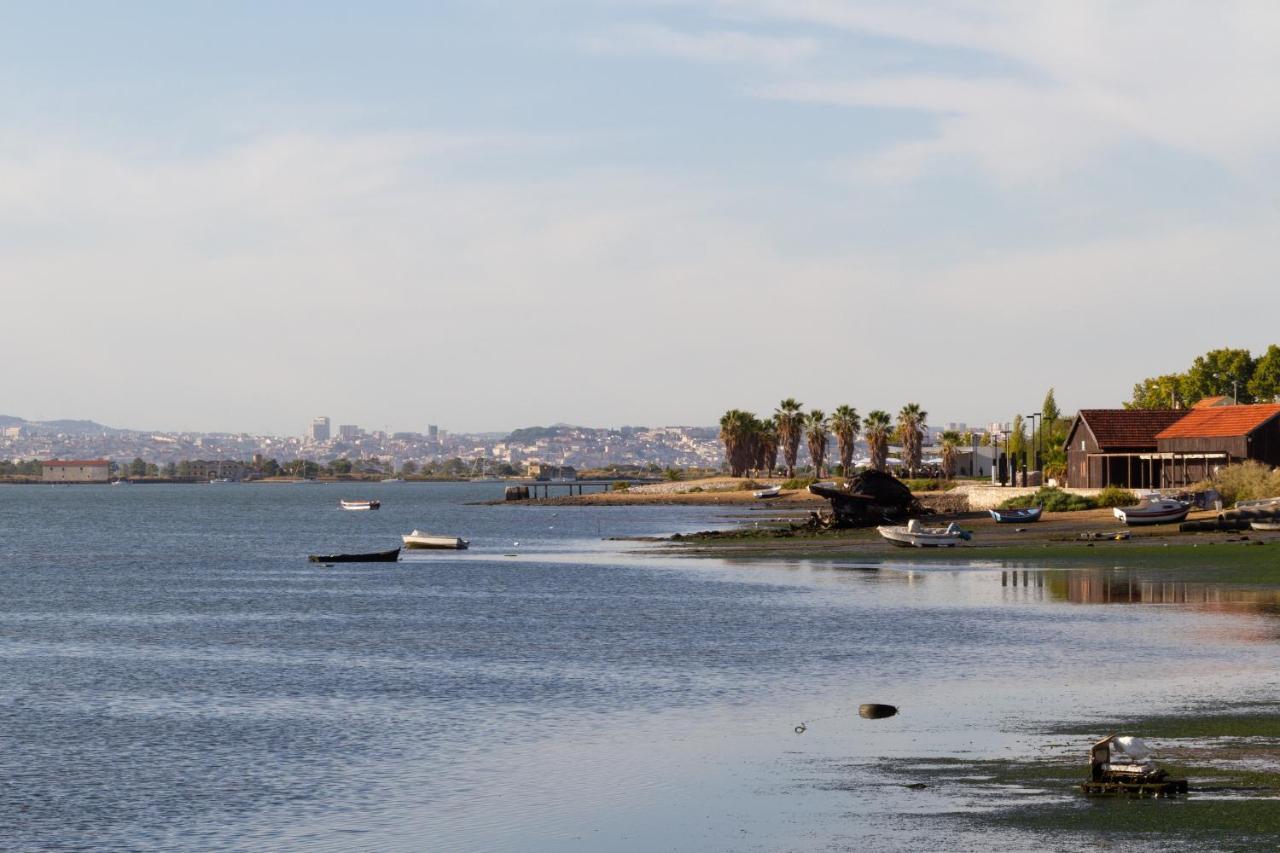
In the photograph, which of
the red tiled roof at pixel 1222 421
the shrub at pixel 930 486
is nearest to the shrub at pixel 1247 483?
the red tiled roof at pixel 1222 421

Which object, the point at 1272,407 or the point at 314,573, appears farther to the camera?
the point at 1272,407

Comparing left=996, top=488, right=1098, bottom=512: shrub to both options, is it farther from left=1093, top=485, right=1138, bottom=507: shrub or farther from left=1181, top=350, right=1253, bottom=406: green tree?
left=1181, top=350, right=1253, bottom=406: green tree

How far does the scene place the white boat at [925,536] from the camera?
83.1 m

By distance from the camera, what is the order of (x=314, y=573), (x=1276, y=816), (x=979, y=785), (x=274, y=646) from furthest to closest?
(x=314, y=573)
(x=274, y=646)
(x=979, y=785)
(x=1276, y=816)

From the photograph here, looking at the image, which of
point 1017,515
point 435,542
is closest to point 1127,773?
point 1017,515

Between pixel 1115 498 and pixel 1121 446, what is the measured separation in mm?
16650

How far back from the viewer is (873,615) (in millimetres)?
50562

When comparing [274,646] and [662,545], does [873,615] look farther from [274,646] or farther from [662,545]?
[662,545]

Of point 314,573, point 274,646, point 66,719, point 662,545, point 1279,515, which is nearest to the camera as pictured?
point 66,719

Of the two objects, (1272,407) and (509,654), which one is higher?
(1272,407)

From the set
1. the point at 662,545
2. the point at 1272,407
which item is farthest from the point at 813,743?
the point at 1272,407

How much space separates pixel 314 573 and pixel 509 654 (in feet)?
138

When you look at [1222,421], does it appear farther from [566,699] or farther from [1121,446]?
[566,699]

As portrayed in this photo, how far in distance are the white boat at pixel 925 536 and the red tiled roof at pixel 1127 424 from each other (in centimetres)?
3072
